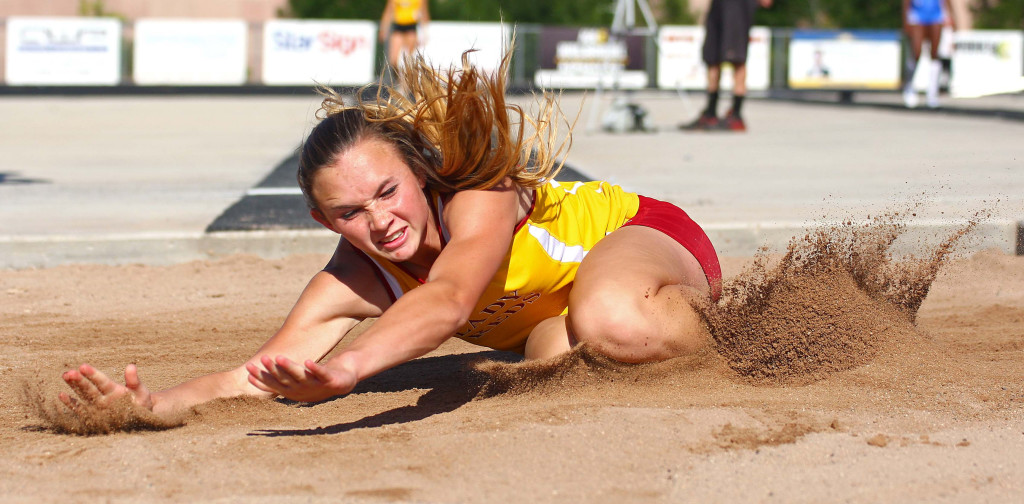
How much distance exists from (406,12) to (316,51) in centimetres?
945

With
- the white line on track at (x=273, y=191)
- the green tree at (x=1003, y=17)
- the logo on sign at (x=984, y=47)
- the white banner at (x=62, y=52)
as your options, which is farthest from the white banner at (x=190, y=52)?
the green tree at (x=1003, y=17)

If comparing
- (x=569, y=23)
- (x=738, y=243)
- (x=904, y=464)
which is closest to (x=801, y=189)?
(x=738, y=243)

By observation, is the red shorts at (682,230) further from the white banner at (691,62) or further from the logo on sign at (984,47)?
the logo on sign at (984,47)

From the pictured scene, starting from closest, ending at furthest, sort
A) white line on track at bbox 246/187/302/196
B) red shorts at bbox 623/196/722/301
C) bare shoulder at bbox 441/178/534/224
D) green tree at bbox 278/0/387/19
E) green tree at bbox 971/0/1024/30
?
1. bare shoulder at bbox 441/178/534/224
2. red shorts at bbox 623/196/722/301
3. white line on track at bbox 246/187/302/196
4. green tree at bbox 278/0/387/19
5. green tree at bbox 971/0/1024/30

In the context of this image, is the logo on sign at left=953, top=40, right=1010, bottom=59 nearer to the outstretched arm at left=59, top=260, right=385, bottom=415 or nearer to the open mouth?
the outstretched arm at left=59, top=260, right=385, bottom=415

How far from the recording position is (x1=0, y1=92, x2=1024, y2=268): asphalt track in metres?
5.55

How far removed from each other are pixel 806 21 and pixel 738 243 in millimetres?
38362

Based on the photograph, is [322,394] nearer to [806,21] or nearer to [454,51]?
[454,51]

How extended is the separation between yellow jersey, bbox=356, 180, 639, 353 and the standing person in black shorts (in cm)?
900

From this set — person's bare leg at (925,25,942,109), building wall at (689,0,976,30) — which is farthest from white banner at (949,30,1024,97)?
building wall at (689,0,976,30)

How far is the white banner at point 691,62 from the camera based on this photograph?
24.8 metres

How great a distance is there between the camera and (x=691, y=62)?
2527 centimetres

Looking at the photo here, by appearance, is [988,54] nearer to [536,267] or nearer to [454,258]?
[536,267]

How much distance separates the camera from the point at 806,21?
136 feet
